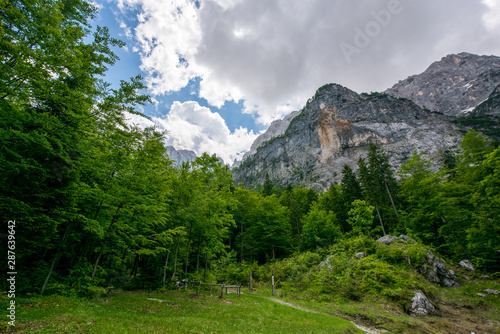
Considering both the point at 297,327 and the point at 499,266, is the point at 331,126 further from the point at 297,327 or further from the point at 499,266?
the point at 297,327

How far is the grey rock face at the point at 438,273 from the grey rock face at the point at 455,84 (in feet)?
538

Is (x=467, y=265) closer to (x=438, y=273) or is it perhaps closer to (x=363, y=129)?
(x=438, y=273)

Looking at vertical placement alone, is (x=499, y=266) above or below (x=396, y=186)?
below

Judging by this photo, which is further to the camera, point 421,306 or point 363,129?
point 363,129

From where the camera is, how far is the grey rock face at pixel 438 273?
59.2 ft

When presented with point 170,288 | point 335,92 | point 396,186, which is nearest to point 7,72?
point 170,288

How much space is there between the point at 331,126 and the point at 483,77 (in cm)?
12839

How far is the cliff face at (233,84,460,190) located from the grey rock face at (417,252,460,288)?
71.5m

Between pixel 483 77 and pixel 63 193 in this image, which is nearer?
pixel 63 193

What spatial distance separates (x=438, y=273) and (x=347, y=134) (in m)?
93.0

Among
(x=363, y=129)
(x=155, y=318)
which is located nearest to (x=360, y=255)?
(x=155, y=318)

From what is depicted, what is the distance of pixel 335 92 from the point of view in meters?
118

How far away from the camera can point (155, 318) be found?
8438 millimetres

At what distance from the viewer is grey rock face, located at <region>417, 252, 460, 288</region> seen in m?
18.0
